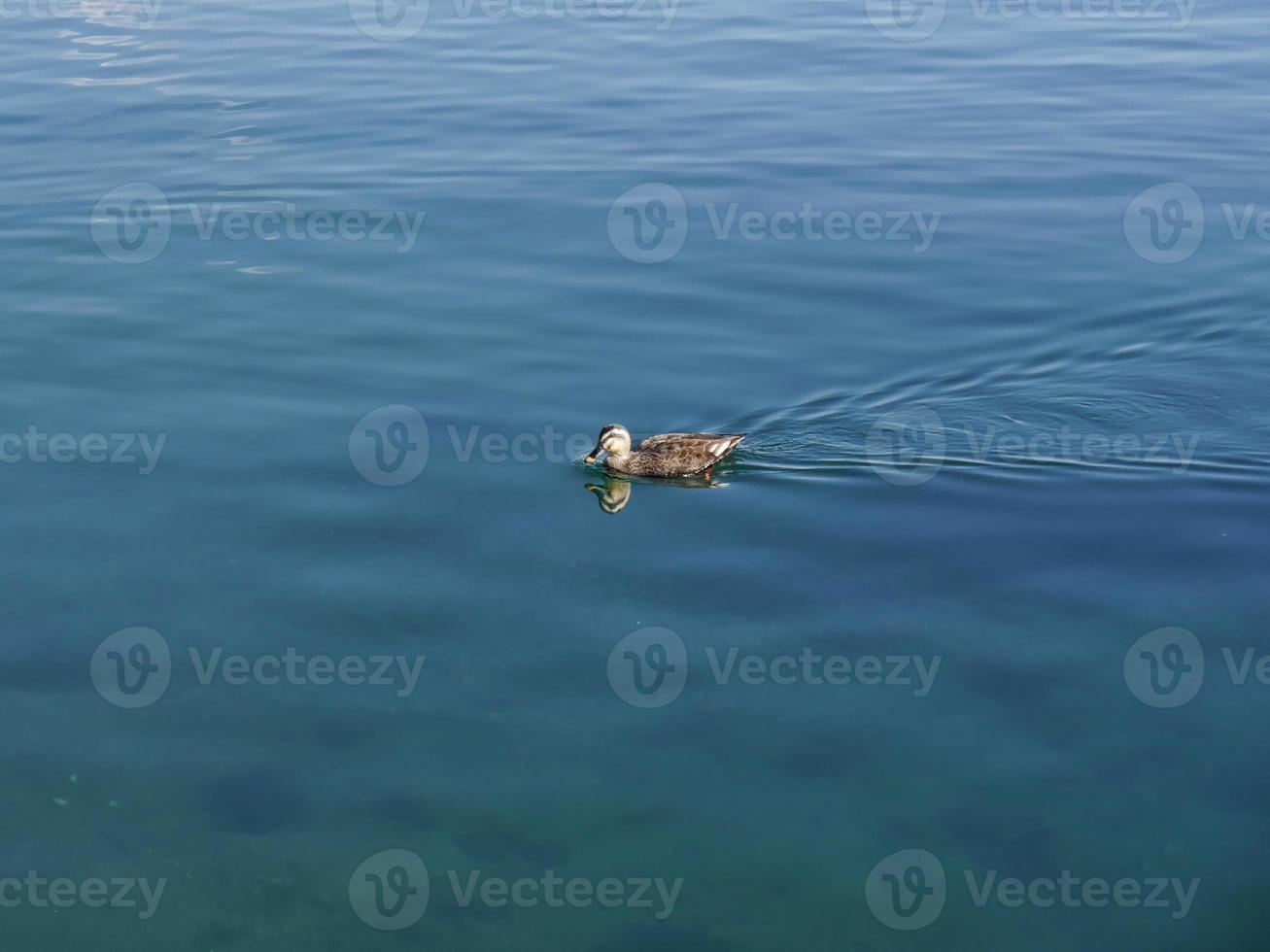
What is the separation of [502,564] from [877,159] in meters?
13.6

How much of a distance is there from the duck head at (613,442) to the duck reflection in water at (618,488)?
0.96 ft

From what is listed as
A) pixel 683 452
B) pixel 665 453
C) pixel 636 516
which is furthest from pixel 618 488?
pixel 683 452

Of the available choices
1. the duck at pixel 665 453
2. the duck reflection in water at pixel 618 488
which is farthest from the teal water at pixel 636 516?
the duck at pixel 665 453

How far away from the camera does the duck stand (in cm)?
1566

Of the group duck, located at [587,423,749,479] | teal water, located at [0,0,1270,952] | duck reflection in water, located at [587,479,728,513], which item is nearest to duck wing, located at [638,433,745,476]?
duck, located at [587,423,749,479]

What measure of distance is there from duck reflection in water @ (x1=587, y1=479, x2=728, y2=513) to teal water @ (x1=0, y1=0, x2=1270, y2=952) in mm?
94

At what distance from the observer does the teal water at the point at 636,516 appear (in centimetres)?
1092

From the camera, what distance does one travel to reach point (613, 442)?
15688 mm

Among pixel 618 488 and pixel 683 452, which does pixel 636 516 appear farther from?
pixel 683 452

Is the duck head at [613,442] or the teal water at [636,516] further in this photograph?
the duck head at [613,442]

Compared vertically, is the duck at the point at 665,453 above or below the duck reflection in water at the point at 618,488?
above

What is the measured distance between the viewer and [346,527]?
15039 mm

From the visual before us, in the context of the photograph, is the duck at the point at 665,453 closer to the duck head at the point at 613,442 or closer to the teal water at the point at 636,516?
the duck head at the point at 613,442

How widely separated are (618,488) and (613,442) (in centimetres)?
48
